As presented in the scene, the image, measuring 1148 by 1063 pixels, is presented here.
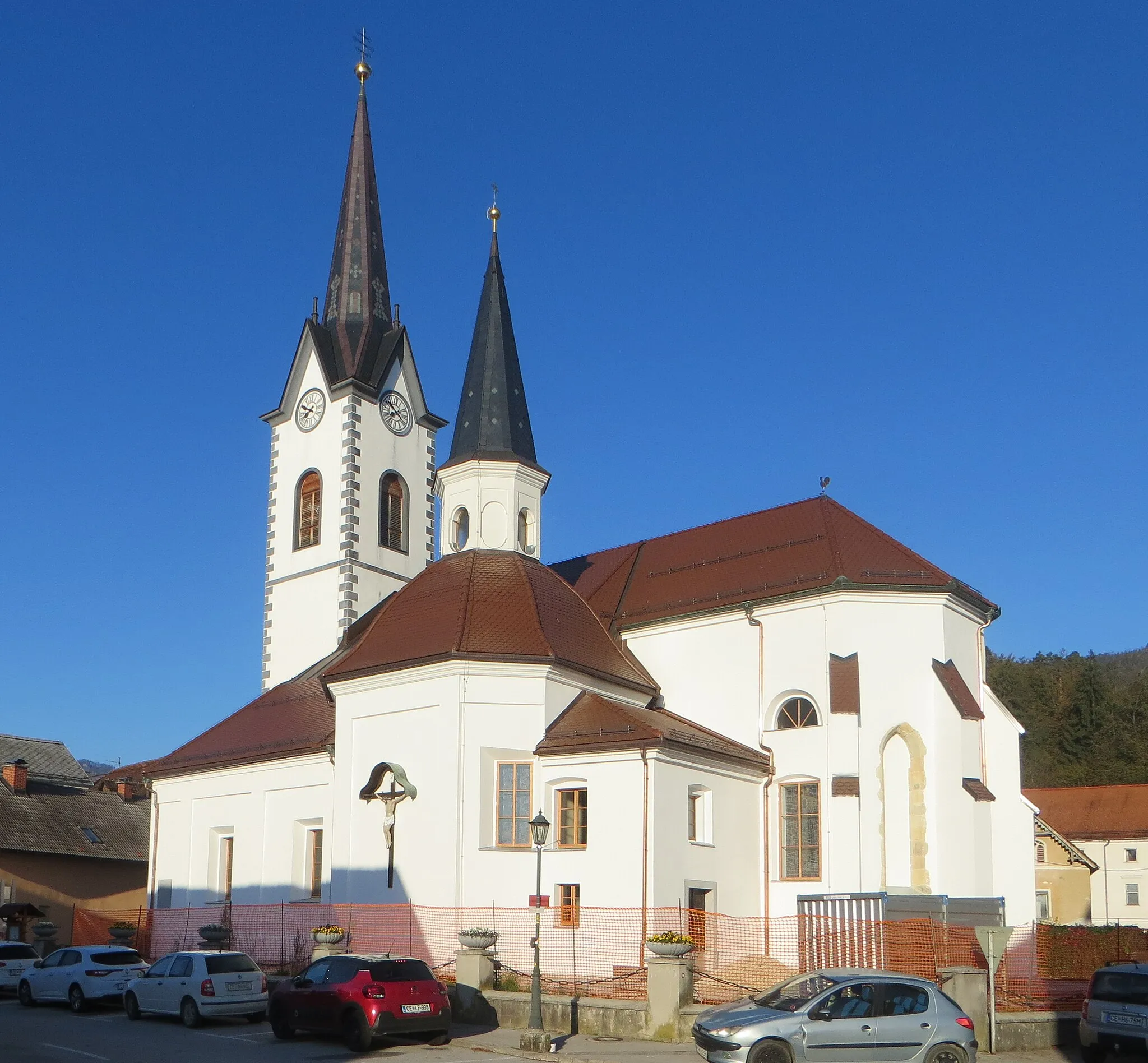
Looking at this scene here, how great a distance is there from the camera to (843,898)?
25.2 meters

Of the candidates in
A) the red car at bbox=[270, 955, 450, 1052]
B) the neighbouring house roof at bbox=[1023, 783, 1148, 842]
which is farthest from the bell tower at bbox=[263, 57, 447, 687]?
the neighbouring house roof at bbox=[1023, 783, 1148, 842]

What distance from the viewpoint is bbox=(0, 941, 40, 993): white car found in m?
28.6

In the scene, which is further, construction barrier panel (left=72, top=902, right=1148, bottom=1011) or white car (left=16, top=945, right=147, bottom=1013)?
white car (left=16, top=945, right=147, bottom=1013)

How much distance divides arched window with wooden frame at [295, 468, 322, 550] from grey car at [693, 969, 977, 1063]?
90.1ft

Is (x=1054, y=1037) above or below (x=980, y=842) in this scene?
below

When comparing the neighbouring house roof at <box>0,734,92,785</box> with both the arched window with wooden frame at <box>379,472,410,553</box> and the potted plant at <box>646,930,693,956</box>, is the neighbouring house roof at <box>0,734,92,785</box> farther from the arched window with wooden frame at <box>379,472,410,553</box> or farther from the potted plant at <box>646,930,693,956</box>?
the potted plant at <box>646,930,693,956</box>

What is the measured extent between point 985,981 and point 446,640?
13.7 meters

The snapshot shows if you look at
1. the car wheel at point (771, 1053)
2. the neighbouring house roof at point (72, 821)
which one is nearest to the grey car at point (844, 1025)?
the car wheel at point (771, 1053)

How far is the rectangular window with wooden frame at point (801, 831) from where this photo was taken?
3047cm

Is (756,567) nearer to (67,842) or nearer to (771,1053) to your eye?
(771,1053)

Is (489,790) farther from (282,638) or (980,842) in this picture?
(282,638)

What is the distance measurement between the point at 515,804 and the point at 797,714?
7379 millimetres

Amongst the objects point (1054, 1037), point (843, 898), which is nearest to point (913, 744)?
point (843, 898)

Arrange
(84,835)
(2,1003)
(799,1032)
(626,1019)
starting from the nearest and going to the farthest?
(799,1032)
(626,1019)
(2,1003)
(84,835)
